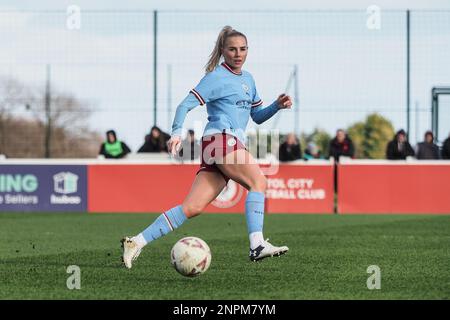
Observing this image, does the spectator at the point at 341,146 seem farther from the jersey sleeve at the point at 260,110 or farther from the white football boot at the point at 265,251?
the white football boot at the point at 265,251

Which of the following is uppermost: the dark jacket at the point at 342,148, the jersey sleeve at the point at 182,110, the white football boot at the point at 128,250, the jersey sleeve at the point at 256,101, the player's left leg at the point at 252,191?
the jersey sleeve at the point at 256,101

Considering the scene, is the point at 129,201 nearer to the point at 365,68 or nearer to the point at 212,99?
the point at 365,68

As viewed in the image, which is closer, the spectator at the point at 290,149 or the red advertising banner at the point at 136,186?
the spectator at the point at 290,149

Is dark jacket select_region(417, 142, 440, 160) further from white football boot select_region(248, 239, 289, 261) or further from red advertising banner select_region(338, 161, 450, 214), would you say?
white football boot select_region(248, 239, 289, 261)

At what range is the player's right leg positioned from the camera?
898cm

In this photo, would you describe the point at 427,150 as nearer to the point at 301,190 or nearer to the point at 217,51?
the point at 301,190

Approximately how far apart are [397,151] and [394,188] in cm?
103

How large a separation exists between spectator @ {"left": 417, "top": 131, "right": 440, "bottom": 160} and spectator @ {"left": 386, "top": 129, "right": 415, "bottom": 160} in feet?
0.59

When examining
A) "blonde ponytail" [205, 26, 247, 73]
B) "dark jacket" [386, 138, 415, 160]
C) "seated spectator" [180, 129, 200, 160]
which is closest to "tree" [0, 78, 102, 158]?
"seated spectator" [180, 129, 200, 160]

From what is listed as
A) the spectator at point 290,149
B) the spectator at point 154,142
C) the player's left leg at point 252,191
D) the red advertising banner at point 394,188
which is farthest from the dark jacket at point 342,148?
the player's left leg at point 252,191

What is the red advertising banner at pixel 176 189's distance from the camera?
22.0m

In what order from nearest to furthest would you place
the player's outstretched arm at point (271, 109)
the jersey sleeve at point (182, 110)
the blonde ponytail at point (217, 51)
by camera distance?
the jersey sleeve at point (182, 110), the blonde ponytail at point (217, 51), the player's outstretched arm at point (271, 109)

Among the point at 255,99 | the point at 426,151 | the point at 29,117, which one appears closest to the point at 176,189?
the point at 426,151

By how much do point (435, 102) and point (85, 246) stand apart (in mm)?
12988
